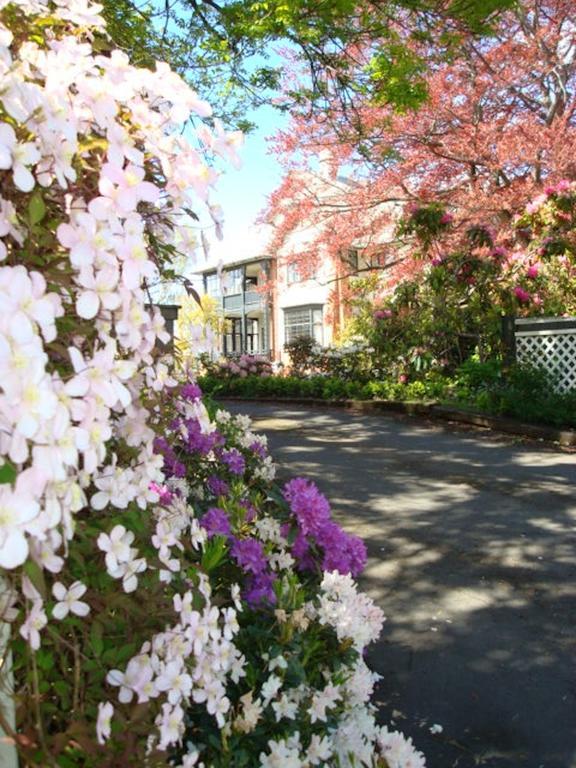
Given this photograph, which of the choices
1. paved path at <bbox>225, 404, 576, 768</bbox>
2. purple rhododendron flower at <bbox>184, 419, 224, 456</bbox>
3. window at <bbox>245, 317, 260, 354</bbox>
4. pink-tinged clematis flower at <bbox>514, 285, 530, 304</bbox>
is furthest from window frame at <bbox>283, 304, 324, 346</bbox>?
purple rhododendron flower at <bbox>184, 419, 224, 456</bbox>

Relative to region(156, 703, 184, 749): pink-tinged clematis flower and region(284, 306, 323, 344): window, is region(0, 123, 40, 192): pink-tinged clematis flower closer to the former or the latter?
region(156, 703, 184, 749): pink-tinged clematis flower

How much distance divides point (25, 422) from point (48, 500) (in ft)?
0.41

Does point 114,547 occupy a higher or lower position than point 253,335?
lower

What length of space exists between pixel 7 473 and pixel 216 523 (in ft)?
4.24

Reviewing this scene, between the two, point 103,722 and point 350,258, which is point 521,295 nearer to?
point 350,258

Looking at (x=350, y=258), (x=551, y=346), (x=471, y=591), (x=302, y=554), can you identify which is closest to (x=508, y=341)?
(x=551, y=346)

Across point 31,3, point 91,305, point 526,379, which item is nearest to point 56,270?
point 91,305

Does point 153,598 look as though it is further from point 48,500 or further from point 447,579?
point 447,579

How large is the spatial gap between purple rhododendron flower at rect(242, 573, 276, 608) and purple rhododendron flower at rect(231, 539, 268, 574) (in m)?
0.02

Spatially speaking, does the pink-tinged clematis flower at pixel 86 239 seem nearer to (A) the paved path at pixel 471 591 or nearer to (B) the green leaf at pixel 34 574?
→ (B) the green leaf at pixel 34 574

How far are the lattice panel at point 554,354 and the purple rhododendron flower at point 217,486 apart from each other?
7956 millimetres

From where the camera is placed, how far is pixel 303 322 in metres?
35.4

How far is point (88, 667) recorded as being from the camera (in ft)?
3.48

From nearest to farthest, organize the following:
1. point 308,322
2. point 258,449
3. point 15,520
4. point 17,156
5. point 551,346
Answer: point 15,520
point 17,156
point 258,449
point 551,346
point 308,322
